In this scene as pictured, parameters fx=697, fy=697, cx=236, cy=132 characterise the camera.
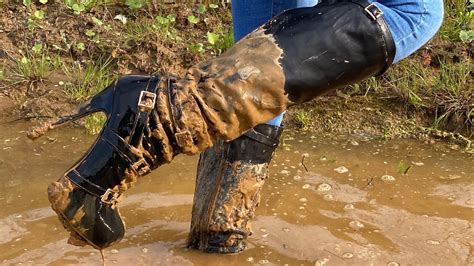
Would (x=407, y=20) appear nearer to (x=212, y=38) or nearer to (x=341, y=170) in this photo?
(x=341, y=170)

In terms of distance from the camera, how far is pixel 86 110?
150 cm

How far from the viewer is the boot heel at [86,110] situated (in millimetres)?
1477

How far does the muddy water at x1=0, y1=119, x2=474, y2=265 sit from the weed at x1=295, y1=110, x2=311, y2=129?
7cm

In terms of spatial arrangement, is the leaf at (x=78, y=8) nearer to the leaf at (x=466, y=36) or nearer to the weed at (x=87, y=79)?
the weed at (x=87, y=79)

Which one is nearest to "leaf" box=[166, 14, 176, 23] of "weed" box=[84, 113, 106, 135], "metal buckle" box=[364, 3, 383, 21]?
"weed" box=[84, 113, 106, 135]

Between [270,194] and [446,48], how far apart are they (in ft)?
4.30

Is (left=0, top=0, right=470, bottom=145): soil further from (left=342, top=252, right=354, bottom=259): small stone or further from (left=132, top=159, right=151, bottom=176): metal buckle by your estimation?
(left=132, top=159, right=151, bottom=176): metal buckle

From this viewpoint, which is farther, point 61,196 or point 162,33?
point 162,33

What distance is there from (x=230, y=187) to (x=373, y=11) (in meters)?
0.69

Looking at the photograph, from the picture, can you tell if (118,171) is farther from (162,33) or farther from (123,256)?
(162,33)

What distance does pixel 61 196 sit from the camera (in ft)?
5.03

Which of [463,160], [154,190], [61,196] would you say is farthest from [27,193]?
[463,160]

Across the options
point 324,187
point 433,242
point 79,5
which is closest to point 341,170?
point 324,187

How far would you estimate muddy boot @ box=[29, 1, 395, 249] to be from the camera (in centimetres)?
143
